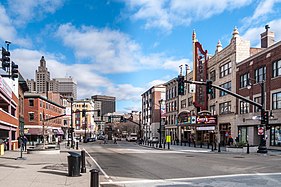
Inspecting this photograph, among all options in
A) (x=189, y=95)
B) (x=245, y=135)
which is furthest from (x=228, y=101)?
(x=189, y=95)

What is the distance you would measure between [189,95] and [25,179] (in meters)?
58.6

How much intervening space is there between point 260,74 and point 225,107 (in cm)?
1219

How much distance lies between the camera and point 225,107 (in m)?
53.2

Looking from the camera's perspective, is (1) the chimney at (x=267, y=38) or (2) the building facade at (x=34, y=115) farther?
(2) the building facade at (x=34, y=115)

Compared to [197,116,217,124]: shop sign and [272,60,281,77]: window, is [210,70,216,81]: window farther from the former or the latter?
[272,60,281,77]: window

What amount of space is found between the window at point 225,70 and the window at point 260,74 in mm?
8736

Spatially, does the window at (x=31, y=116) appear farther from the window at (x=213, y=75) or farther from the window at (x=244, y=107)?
the window at (x=244, y=107)

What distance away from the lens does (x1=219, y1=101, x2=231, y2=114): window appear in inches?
2032

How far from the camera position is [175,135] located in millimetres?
80562

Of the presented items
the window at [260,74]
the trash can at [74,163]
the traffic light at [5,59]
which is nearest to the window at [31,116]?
the window at [260,74]

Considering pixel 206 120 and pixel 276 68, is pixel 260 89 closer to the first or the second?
pixel 276 68

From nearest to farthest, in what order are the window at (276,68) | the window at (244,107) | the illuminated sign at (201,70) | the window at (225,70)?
the window at (276,68) < the window at (244,107) < the window at (225,70) < the illuminated sign at (201,70)

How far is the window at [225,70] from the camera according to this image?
51.4 metres

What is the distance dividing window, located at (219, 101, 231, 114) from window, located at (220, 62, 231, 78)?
4.61 metres
